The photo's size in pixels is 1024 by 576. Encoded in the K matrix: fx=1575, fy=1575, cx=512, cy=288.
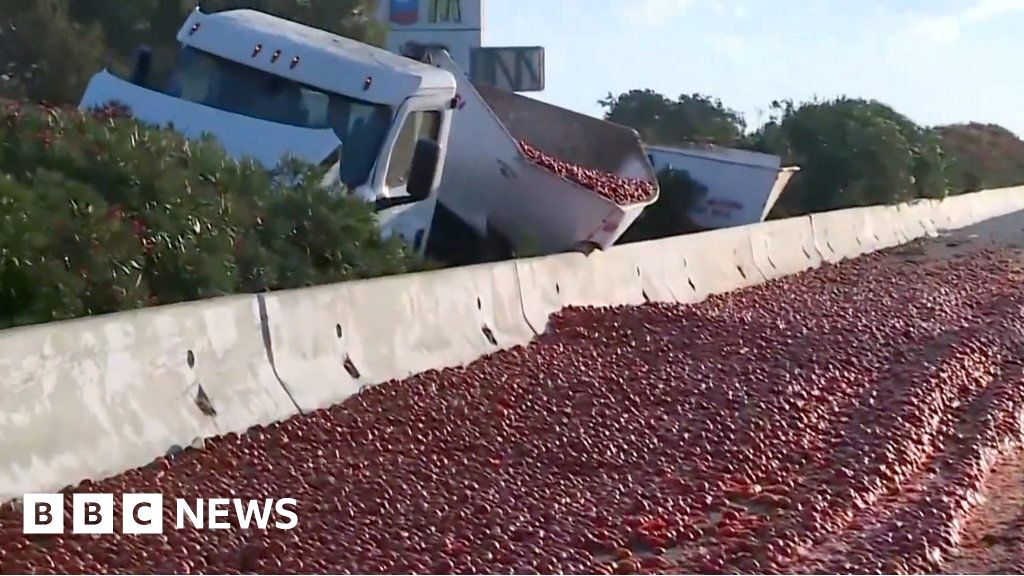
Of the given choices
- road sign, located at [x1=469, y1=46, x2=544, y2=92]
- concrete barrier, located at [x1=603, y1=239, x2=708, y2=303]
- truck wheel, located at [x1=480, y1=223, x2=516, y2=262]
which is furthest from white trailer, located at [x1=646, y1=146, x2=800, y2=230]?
road sign, located at [x1=469, y1=46, x2=544, y2=92]

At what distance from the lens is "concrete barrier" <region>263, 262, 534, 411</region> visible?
358 inches

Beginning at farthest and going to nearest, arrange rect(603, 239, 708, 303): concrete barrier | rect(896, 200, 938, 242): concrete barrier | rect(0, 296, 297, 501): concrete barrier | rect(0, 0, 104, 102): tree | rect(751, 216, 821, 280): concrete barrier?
rect(896, 200, 938, 242): concrete barrier < rect(0, 0, 104, 102): tree < rect(751, 216, 821, 280): concrete barrier < rect(603, 239, 708, 303): concrete barrier < rect(0, 296, 297, 501): concrete barrier

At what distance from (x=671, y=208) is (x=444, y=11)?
34785mm

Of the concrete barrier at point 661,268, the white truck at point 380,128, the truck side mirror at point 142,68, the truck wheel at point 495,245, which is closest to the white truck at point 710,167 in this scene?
the white truck at point 380,128

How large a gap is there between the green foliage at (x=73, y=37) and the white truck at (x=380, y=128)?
12.8 meters

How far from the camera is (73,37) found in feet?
96.8

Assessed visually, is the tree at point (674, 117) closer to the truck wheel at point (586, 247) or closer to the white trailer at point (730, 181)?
the white trailer at point (730, 181)

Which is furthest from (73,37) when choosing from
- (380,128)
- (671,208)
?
(380,128)

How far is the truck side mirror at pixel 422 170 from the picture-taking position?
49.5ft

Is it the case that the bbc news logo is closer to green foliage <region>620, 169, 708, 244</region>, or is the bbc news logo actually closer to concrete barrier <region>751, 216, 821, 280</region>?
concrete barrier <region>751, 216, 821, 280</region>

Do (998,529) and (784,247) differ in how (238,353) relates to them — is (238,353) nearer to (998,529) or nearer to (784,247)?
(998,529)

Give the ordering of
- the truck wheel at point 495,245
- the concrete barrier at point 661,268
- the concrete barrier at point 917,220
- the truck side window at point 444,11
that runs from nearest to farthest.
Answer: the concrete barrier at point 661,268
the truck wheel at point 495,245
the concrete barrier at point 917,220
the truck side window at point 444,11

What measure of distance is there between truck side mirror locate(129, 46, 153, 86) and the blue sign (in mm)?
40921

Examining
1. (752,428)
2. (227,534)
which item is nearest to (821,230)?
(752,428)
